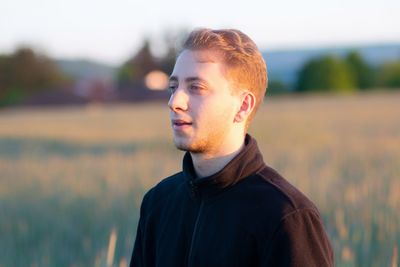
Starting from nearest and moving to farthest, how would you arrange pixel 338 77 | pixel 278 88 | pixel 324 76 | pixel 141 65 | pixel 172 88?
pixel 172 88 < pixel 278 88 < pixel 338 77 < pixel 324 76 < pixel 141 65

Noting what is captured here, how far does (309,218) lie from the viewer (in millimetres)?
1733

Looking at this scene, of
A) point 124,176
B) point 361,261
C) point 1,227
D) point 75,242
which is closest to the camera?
point 361,261

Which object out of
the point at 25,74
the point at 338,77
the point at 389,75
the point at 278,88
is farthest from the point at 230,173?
the point at 25,74

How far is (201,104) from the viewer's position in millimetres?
1823

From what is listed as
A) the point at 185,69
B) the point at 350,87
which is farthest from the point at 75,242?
the point at 350,87

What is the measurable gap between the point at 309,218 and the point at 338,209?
262 cm

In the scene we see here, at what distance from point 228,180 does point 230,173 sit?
0.02 m

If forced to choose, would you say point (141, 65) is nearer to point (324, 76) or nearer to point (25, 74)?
point (25, 74)

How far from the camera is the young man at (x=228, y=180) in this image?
1.72 meters

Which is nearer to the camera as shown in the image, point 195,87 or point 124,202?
point 195,87

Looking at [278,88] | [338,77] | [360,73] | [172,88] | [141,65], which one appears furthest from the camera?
[141,65]

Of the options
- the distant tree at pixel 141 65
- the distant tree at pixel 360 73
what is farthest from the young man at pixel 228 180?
the distant tree at pixel 141 65

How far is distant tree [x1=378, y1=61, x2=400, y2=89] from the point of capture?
52250mm

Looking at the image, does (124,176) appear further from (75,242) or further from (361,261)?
(361,261)
